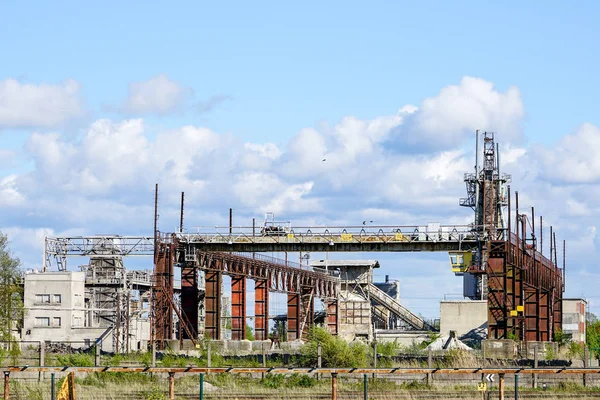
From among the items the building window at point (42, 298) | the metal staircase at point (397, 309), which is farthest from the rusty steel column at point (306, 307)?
the building window at point (42, 298)

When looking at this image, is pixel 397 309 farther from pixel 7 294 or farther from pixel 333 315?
pixel 7 294

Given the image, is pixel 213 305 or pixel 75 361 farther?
pixel 213 305

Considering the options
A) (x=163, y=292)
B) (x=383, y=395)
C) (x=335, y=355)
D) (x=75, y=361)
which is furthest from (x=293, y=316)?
(x=383, y=395)

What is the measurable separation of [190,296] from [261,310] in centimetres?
1404

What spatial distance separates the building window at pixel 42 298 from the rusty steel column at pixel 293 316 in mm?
19474

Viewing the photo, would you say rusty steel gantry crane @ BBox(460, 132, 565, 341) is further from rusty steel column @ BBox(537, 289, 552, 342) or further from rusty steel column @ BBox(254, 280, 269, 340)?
rusty steel column @ BBox(254, 280, 269, 340)

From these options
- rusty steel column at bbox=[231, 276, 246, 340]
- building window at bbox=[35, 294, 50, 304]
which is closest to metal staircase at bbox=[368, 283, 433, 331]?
rusty steel column at bbox=[231, 276, 246, 340]

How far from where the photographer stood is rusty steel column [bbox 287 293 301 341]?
3492 inches

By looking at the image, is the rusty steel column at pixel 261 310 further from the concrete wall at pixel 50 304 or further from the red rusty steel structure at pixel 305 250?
the concrete wall at pixel 50 304

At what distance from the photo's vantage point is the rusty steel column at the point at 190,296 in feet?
225

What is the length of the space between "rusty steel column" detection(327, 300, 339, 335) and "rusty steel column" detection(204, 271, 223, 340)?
122 feet

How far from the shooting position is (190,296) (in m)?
68.9

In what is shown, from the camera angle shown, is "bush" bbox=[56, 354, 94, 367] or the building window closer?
"bush" bbox=[56, 354, 94, 367]

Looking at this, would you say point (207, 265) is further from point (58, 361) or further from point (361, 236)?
point (58, 361)
